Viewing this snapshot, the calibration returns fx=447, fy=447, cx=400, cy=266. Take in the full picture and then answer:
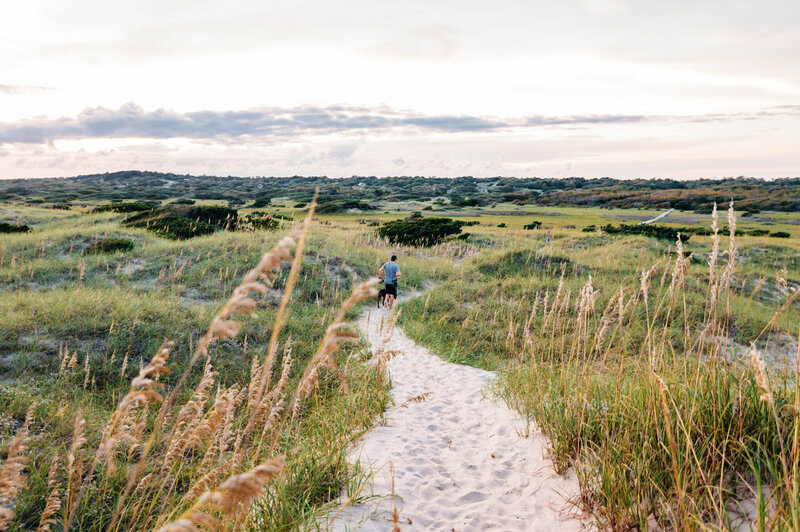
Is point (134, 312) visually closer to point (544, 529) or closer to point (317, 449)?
point (317, 449)

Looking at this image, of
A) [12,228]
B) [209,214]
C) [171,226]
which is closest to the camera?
[12,228]

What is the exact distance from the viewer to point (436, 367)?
934 cm

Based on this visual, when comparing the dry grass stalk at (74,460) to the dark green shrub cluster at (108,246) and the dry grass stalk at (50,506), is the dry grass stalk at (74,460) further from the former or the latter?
the dark green shrub cluster at (108,246)

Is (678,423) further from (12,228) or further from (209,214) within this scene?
(12,228)

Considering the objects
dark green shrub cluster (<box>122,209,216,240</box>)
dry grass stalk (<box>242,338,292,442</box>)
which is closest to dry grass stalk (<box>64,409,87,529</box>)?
dry grass stalk (<box>242,338,292,442</box>)

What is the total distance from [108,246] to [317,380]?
17769mm

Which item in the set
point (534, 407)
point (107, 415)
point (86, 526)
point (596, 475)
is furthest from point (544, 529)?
point (107, 415)

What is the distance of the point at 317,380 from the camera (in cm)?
386

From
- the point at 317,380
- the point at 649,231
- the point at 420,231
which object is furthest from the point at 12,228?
the point at 649,231

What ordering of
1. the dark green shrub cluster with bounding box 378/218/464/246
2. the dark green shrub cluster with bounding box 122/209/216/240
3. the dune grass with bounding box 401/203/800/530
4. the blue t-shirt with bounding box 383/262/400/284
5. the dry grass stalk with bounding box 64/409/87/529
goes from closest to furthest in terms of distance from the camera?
the dry grass stalk with bounding box 64/409/87/529 < the dune grass with bounding box 401/203/800/530 < the blue t-shirt with bounding box 383/262/400/284 < the dark green shrub cluster with bounding box 122/209/216/240 < the dark green shrub cluster with bounding box 378/218/464/246

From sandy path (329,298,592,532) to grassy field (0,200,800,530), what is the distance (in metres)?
0.27

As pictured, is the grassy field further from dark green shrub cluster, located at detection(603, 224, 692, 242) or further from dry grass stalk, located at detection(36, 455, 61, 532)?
dark green shrub cluster, located at detection(603, 224, 692, 242)

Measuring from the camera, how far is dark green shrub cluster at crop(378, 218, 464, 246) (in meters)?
30.2

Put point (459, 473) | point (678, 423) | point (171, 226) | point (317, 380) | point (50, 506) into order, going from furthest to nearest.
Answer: point (171, 226) < point (459, 473) < point (317, 380) < point (678, 423) < point (50, 506)
